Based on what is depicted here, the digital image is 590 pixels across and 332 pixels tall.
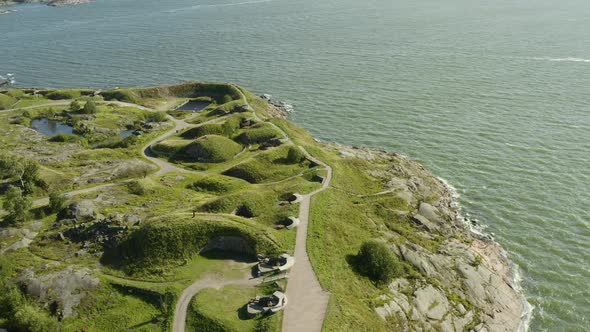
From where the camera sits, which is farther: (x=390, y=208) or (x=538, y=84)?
(x=538, y=84)

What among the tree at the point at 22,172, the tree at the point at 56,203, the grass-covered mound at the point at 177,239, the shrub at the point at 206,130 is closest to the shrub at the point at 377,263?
the grass-covered mound at the point at 177,239

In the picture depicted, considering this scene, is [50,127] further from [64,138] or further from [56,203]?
[56,203]

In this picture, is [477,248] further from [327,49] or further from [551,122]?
[327,49]

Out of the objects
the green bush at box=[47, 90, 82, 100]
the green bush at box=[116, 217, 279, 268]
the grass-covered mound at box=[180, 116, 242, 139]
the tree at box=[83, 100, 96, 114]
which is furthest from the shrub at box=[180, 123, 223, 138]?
the green bush at box=[47, 90, 82, 100]

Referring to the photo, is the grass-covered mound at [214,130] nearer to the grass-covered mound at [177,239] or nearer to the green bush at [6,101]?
the grass-covered mound at [177,239]

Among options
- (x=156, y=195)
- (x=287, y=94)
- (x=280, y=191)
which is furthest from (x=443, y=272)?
(x=287, y=94)

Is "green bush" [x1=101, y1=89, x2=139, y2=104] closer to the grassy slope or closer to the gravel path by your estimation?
the grassy slope
